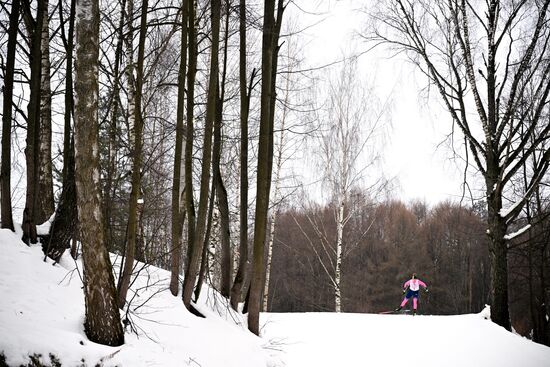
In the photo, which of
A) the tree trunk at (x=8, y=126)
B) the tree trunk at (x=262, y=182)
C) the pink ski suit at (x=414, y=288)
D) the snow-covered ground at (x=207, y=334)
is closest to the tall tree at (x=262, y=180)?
the tree trunk at (x=262, y=182)

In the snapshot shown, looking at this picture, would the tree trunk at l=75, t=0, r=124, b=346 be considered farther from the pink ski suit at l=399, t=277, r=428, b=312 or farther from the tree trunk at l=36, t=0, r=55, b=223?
the pink ski suit at l=399, t=277, r=428, b=312

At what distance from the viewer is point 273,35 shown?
620 cm

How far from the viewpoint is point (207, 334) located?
4680 millimetres

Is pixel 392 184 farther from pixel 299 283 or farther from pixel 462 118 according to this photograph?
pixel 299 283

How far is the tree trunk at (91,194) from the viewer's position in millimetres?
3170

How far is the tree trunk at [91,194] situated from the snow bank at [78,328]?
0.18 m

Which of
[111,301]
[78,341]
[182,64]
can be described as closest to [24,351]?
[78,341]

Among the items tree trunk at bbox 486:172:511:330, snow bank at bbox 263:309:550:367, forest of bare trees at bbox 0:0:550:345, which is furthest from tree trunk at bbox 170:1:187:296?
tree trunk at bbox 486:172:511:330

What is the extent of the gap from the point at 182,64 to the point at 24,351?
3921 mm

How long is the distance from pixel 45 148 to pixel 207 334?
3.47 metres

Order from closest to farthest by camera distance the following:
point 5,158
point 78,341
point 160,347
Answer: point 78,341 < point 160,347 < point 5,158

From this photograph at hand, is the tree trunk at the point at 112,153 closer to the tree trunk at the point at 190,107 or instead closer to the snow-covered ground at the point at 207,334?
the snow-covered ground at the point at 207,334

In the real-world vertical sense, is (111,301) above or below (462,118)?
below

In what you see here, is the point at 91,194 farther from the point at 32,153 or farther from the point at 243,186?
the point at 243,186
